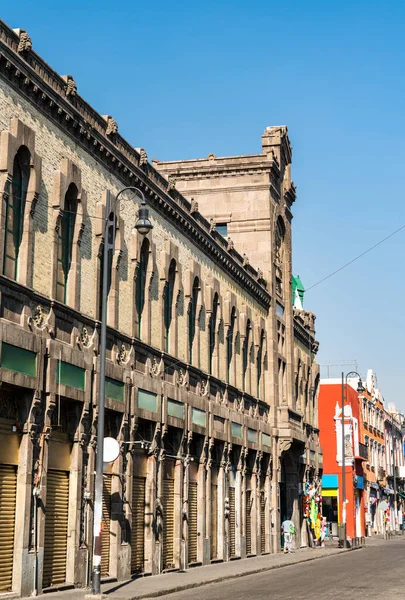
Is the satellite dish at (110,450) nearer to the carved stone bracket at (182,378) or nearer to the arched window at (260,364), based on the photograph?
the carved stone bracket at (182,378)

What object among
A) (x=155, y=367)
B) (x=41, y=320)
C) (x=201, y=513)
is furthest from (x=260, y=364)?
(x=41, y=320)

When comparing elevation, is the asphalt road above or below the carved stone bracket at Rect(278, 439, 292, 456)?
below

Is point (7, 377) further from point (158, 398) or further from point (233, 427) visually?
point (233, 427)

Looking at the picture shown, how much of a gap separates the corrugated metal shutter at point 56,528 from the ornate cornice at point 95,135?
9520mm

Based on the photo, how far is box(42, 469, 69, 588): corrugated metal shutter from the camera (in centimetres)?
2347

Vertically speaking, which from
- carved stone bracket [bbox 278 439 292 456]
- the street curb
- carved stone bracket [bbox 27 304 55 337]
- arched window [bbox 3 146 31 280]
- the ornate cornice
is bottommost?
the street curb

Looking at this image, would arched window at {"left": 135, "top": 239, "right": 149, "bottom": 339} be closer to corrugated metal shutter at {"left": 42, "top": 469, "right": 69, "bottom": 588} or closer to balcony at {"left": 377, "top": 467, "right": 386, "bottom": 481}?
corrugated metal shutter at {"left": 42, "top": 469, "right": 69, "bottom": 588}

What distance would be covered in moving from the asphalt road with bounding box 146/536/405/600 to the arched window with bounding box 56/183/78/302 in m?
8.56

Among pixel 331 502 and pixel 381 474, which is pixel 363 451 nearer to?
pixel 331 502

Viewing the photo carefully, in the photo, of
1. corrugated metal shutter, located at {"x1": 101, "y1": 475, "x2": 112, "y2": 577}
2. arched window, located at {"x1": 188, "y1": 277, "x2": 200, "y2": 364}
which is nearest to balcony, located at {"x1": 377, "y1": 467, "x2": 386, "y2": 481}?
arched window, located at {"x1": 188, "y1": 277, "x2": 200, "y2": 364}

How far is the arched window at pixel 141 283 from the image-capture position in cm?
3108

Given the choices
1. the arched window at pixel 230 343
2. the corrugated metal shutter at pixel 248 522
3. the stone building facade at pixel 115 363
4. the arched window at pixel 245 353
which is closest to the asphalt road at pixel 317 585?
the stone building facade at pixel 115 363

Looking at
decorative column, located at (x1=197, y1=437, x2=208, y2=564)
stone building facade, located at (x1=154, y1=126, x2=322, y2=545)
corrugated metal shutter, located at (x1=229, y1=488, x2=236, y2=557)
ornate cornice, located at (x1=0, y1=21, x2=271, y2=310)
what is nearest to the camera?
ornate cornice, located at (x1=0, y1=21, x2=271, y2=310)

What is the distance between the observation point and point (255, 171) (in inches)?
1959
